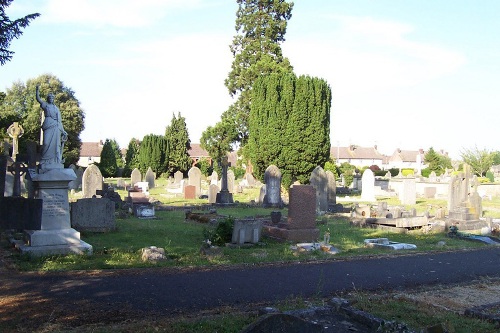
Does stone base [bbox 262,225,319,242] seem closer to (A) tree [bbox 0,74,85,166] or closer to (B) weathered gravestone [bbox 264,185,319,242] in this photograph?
(B) weathered gravestone [bbox 264,185,319,242]

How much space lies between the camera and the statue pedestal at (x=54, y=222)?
10.6 m

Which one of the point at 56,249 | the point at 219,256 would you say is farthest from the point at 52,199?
the point at 219,256

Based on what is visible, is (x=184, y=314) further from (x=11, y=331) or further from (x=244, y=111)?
(x=244, y=111)

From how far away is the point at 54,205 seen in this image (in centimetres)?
1104

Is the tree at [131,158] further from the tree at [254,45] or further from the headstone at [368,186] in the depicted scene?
the headstone at [368,186]

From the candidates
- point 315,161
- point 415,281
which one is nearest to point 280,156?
point 315,161

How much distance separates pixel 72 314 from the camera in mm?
6383

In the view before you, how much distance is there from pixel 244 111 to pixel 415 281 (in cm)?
3517

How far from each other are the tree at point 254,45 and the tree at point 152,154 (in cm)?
1669

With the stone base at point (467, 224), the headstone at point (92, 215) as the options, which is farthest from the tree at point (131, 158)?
the stone base at point (467, 224)

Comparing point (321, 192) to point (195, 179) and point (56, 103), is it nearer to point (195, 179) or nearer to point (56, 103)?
point (195, 179)

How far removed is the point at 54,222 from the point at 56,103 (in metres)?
45.2

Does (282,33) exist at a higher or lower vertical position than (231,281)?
higher

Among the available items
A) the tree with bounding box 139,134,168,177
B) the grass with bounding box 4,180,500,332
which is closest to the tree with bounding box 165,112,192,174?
the tree with bounding box 139,134,168,177
